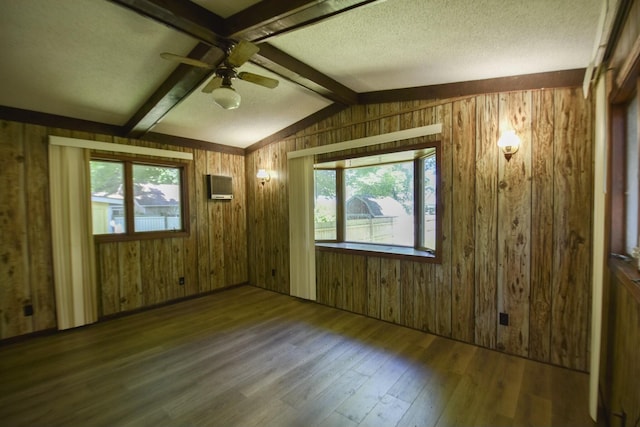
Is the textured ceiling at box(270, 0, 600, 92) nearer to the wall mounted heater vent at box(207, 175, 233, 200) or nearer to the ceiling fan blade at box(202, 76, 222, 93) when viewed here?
the ceiling fan blade at box(202, 76, 222, 93)

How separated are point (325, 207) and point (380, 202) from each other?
2.93ft

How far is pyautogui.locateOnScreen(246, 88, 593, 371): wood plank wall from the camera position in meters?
2.33

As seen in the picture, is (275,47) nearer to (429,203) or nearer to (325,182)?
(325,182)

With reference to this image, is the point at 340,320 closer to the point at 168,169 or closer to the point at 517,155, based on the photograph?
the point at 517,155

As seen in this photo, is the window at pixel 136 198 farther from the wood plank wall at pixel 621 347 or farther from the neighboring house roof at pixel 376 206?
the wood plank wall at pixel 621 347

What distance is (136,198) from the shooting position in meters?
3.93

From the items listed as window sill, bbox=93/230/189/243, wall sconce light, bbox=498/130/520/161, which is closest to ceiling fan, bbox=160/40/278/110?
wall sconce light, bbox=498/130/520/161

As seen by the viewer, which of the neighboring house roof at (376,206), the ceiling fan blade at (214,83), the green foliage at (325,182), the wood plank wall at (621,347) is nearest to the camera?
the wood plank wall at (621,347)

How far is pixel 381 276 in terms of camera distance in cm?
342

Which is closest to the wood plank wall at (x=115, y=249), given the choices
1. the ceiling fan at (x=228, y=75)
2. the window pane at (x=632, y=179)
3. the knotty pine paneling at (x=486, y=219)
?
the ceiling fan at (x=228, y=75)

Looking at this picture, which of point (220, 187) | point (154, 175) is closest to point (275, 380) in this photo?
point (220, 187)

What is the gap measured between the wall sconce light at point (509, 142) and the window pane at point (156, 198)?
14.1 feet

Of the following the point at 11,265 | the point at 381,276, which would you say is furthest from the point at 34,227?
the point at 381,276

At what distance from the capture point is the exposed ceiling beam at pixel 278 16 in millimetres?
1641
